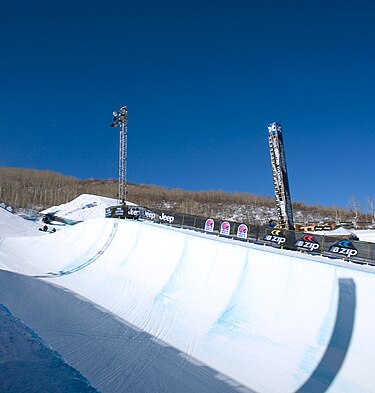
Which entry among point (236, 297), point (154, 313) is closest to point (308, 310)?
point (236, 297)

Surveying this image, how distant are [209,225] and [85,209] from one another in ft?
130

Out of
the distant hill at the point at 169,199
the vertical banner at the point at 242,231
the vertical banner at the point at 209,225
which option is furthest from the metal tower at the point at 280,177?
the distant hill at the point at 169,199

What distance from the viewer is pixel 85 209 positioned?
56.8 metres

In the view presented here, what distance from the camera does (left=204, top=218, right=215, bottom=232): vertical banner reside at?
21.7m

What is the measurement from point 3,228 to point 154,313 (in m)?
33.5

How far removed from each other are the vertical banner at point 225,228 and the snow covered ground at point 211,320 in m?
6.16

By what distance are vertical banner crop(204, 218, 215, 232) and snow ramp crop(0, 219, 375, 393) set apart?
664 centimetres

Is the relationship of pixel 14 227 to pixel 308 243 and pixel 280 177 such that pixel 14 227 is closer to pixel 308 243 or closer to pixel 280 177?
pixel 280 177

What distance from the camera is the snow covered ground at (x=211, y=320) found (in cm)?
655

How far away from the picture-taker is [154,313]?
34.1 ft

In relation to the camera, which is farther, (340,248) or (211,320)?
(340,248)

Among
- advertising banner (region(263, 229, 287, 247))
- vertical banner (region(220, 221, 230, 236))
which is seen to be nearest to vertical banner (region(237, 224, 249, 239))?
vertical banner (region(220, 221, 230, 236))

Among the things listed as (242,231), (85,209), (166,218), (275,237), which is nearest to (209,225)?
(242,231)

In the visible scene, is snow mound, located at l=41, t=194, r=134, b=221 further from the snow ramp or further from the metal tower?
the snow ramp
